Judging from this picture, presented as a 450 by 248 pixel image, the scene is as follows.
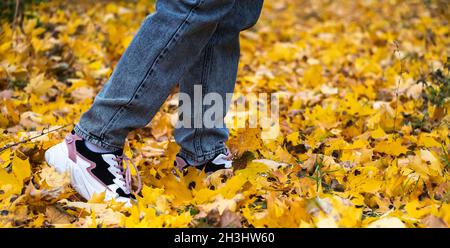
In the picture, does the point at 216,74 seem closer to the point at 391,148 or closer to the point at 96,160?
the point at 96,160

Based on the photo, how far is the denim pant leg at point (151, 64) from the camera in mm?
1664

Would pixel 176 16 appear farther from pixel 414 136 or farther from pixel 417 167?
pixel 414 136

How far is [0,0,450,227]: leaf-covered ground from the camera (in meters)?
1.64

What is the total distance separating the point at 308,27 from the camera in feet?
19.7

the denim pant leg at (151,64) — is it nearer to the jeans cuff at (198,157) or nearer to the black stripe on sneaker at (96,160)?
the black stripe on sneaker at (96,160)

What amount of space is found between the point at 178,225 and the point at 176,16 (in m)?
0.60

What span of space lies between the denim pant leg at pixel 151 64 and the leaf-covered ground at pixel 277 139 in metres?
0.22

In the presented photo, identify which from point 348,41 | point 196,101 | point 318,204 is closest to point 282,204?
point 318,204

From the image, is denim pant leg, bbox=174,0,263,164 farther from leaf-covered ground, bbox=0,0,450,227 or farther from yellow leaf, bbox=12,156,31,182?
yellow leaf, bbox=12,156,31,182

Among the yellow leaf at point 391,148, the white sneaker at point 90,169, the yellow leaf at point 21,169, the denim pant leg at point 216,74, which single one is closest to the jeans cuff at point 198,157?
the denim pant leg at point 216,74

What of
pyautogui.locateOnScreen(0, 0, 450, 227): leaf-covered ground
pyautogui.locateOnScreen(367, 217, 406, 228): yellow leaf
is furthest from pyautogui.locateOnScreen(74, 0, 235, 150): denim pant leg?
pyautogui.locateOnScreen(367, 217, 406, 228): yellow leaf

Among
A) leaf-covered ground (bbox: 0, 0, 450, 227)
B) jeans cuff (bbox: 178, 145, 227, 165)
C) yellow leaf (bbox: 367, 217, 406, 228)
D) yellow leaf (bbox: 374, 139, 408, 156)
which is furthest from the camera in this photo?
yellow leaf (bbox: 374, 139, 408, 156)

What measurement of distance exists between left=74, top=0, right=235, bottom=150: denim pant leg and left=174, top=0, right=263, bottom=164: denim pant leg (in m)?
0.18

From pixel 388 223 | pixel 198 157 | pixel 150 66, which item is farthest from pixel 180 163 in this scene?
pixel 388 223
